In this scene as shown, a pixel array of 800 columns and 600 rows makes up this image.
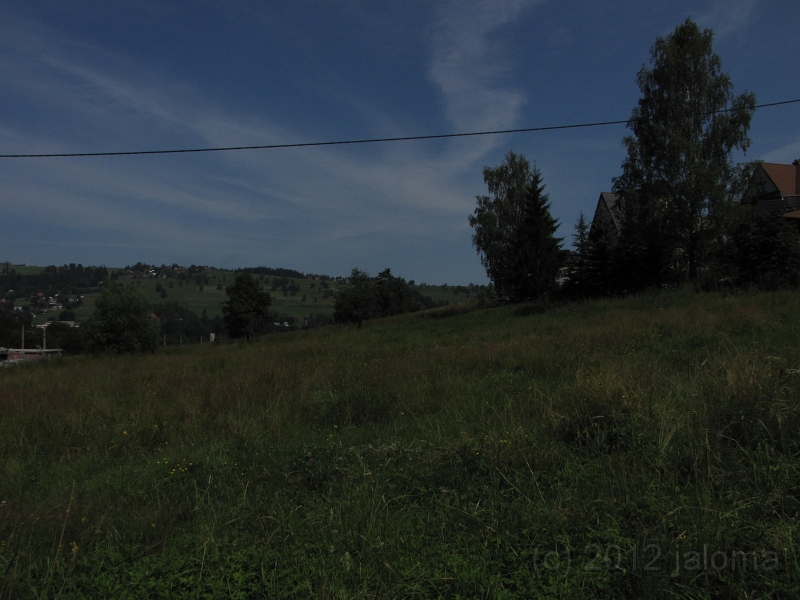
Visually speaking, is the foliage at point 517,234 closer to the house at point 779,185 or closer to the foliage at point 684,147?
the foliage at point 684,147

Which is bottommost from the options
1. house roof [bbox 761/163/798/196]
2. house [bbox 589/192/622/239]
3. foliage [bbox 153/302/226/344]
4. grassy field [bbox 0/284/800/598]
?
foliage [bbox 153/302/226/344]

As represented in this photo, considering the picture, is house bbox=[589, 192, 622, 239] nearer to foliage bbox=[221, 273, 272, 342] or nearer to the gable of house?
the gable of house

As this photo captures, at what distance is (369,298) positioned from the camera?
34.7m

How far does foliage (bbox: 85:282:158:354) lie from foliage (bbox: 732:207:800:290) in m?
27.1

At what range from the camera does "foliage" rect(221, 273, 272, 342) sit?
3794cm

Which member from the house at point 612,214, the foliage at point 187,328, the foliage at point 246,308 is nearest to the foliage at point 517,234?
the house at point 612,214

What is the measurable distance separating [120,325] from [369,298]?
15574 mm

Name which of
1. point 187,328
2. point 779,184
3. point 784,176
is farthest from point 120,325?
point 187,328

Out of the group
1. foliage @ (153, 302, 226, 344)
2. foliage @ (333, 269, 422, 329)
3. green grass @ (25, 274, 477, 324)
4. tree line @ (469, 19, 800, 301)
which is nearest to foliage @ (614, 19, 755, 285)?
tree line @ (469, 19, 800, 301)

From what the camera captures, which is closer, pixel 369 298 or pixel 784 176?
pixel 369 298

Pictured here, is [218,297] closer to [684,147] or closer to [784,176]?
[784,176]

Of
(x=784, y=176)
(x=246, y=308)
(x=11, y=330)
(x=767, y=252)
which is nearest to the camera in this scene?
(x=767, y=252)

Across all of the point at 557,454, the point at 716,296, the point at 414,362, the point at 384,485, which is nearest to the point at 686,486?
the point at 557,454

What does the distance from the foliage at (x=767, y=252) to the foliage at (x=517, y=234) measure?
35.1 feet
